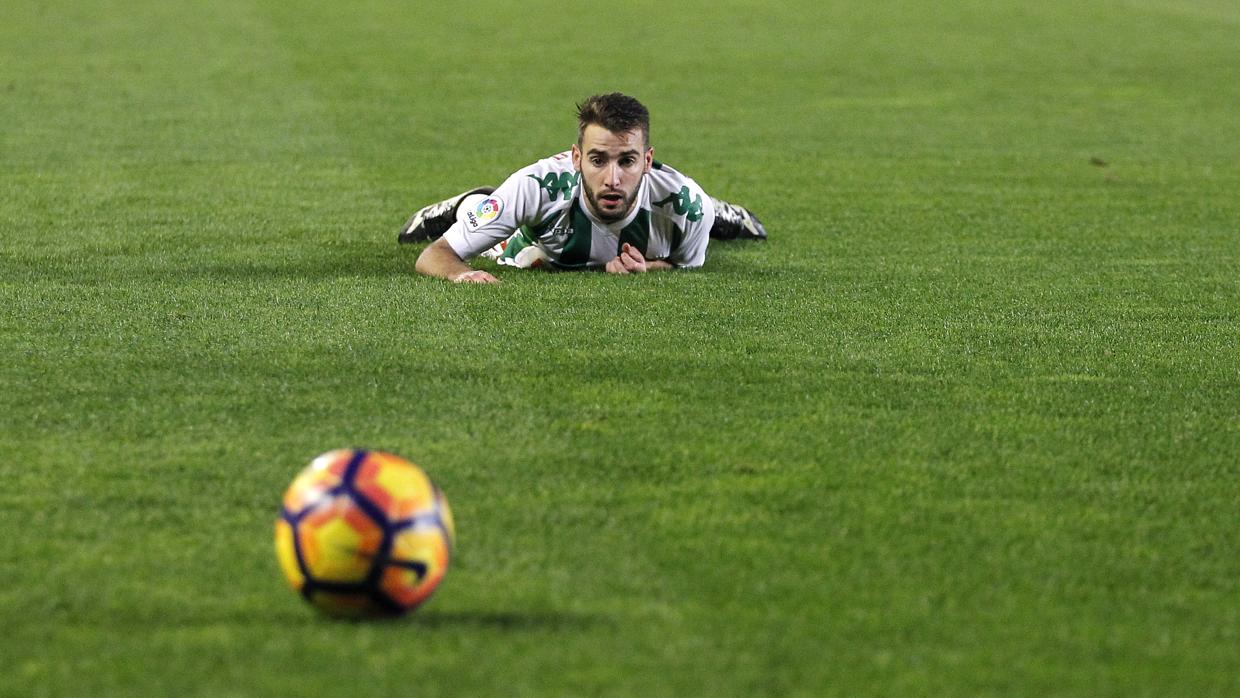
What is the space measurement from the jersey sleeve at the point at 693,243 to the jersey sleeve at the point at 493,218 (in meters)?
0.77

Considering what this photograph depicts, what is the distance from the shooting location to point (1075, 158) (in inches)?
506

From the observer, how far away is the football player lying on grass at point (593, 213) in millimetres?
7969

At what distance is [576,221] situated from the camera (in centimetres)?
825

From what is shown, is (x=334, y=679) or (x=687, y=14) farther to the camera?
(x=687, y=14)

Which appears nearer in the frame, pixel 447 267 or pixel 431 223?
pixel 447 267

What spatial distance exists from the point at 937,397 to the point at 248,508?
8.06ft

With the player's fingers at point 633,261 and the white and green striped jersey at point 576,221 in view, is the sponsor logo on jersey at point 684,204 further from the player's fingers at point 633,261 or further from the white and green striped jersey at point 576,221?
the player's fingers at point 633,261

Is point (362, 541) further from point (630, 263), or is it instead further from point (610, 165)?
point (630, 263)

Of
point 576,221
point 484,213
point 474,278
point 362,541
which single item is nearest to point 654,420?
point 362,541

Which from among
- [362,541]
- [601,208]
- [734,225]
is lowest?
[734,225]

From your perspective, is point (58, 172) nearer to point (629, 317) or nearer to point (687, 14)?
point (629, 317)

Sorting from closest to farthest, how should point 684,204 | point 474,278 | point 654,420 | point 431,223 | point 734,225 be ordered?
point 654,420
point 474,278
point 684,204
point 431,223
point 734,225

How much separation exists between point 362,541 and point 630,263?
4445 mm

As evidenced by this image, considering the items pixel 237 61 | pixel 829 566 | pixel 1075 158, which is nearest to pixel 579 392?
pixel 829 566
